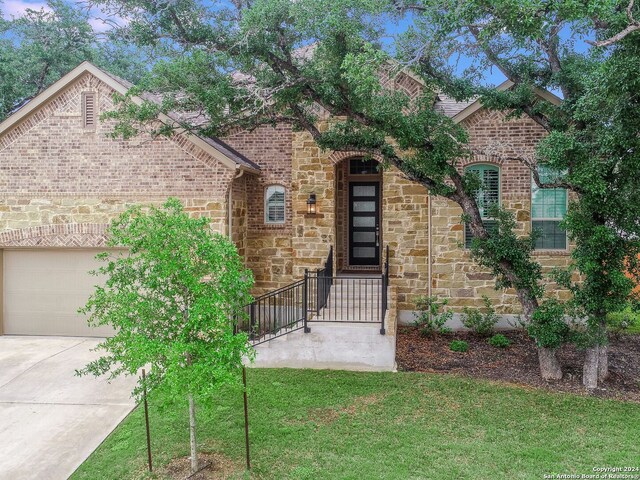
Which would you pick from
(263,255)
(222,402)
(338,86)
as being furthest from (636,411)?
(263,255)

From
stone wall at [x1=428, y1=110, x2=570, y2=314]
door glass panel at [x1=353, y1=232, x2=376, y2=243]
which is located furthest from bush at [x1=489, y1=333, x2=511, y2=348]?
door glass panel at [x1=353, y1=232, x2=376, y2=243]

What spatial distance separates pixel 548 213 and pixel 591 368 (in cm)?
452

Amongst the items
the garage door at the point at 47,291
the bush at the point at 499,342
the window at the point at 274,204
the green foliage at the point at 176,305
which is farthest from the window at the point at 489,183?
the garage door at the point at 47,291

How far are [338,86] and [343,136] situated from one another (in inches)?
40.8

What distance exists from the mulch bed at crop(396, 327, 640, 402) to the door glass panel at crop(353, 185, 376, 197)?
3.89 m

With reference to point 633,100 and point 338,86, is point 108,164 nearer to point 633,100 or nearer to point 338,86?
point 338,86

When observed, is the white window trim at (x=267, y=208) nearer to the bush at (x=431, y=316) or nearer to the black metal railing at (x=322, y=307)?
the black metal railing at (x=322, y=307)

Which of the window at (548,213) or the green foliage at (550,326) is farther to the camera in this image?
the window at (548,213)

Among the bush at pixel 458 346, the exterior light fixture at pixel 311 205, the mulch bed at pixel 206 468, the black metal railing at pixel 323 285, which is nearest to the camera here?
the mulch bed at pixel 206 468

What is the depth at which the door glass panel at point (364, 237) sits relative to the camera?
47.5 ft

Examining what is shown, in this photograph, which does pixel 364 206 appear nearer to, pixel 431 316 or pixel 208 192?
pixel 431 316

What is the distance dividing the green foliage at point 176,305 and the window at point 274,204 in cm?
761

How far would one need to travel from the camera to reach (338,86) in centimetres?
911

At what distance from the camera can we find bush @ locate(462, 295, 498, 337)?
12.2m
